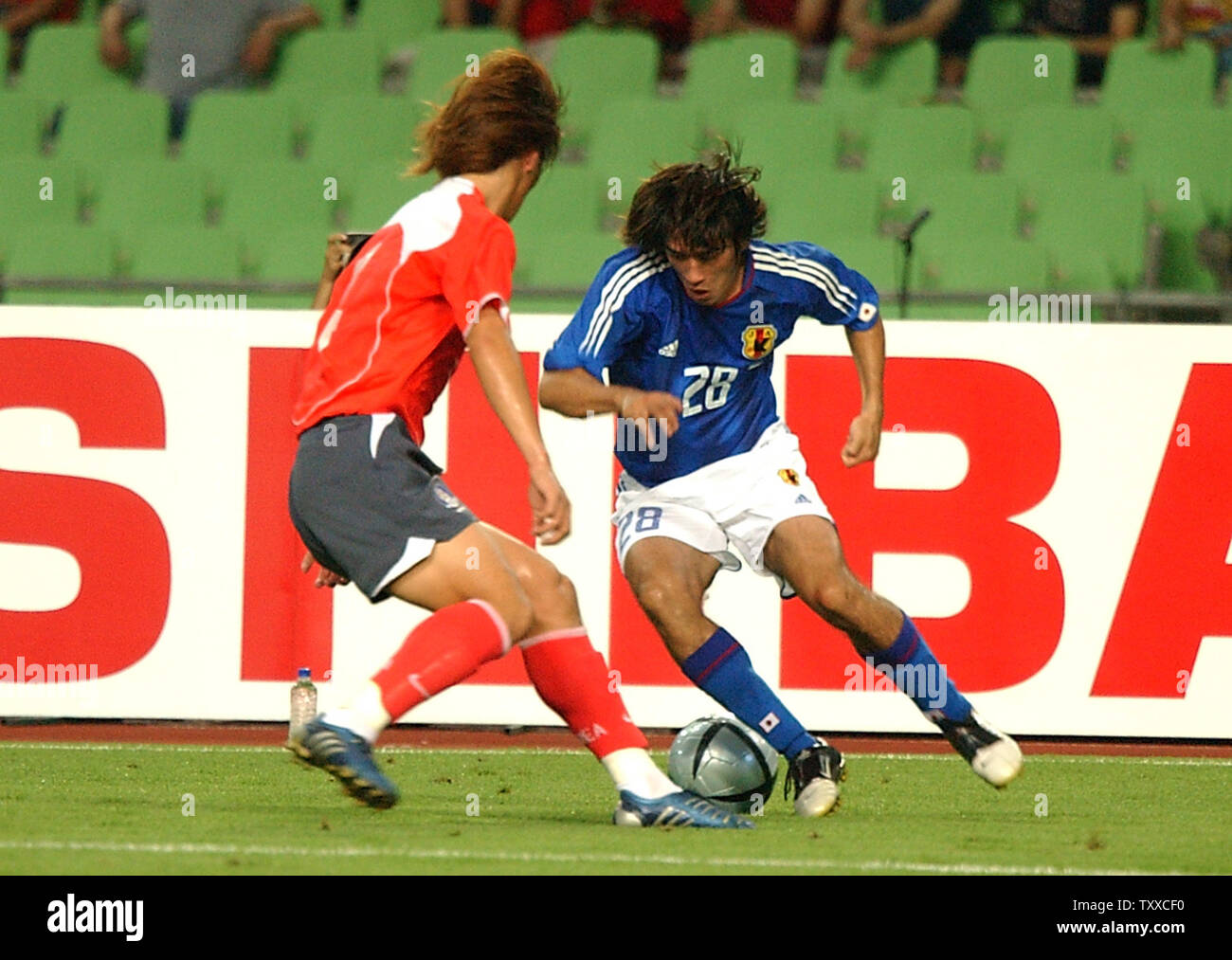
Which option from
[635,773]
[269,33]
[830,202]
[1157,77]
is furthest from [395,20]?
[635,773]

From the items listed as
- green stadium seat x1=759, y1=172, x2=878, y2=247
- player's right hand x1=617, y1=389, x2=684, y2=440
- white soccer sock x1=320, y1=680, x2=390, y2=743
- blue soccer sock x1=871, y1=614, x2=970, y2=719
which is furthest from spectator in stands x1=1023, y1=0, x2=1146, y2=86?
white soccer sock x1=320, y1=680, x2=390, y2=743

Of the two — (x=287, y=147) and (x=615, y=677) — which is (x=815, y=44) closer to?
(x=287, y=147)

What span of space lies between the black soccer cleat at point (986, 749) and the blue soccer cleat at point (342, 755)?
1.87 m

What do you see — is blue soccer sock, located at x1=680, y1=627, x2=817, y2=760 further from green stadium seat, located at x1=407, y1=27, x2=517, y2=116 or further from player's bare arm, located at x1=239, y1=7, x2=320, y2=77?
player's bare arm, located at x1=239, y1=7, x2=320, y2=77

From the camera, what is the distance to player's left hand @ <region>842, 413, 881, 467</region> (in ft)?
17.6

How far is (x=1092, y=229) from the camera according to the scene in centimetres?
910

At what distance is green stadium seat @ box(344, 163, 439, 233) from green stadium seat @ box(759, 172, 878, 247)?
1820mm

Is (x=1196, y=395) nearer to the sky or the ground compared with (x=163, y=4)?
nearer to the ground

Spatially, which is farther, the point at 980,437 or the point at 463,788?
A: the point at 980,437

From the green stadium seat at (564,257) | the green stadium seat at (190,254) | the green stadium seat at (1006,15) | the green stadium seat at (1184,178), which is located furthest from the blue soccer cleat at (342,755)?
the green stadium seat at (1006,15)

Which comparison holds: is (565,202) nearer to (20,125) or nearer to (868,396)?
(20,125)

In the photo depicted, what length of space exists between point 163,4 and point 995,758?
23.7 ft
